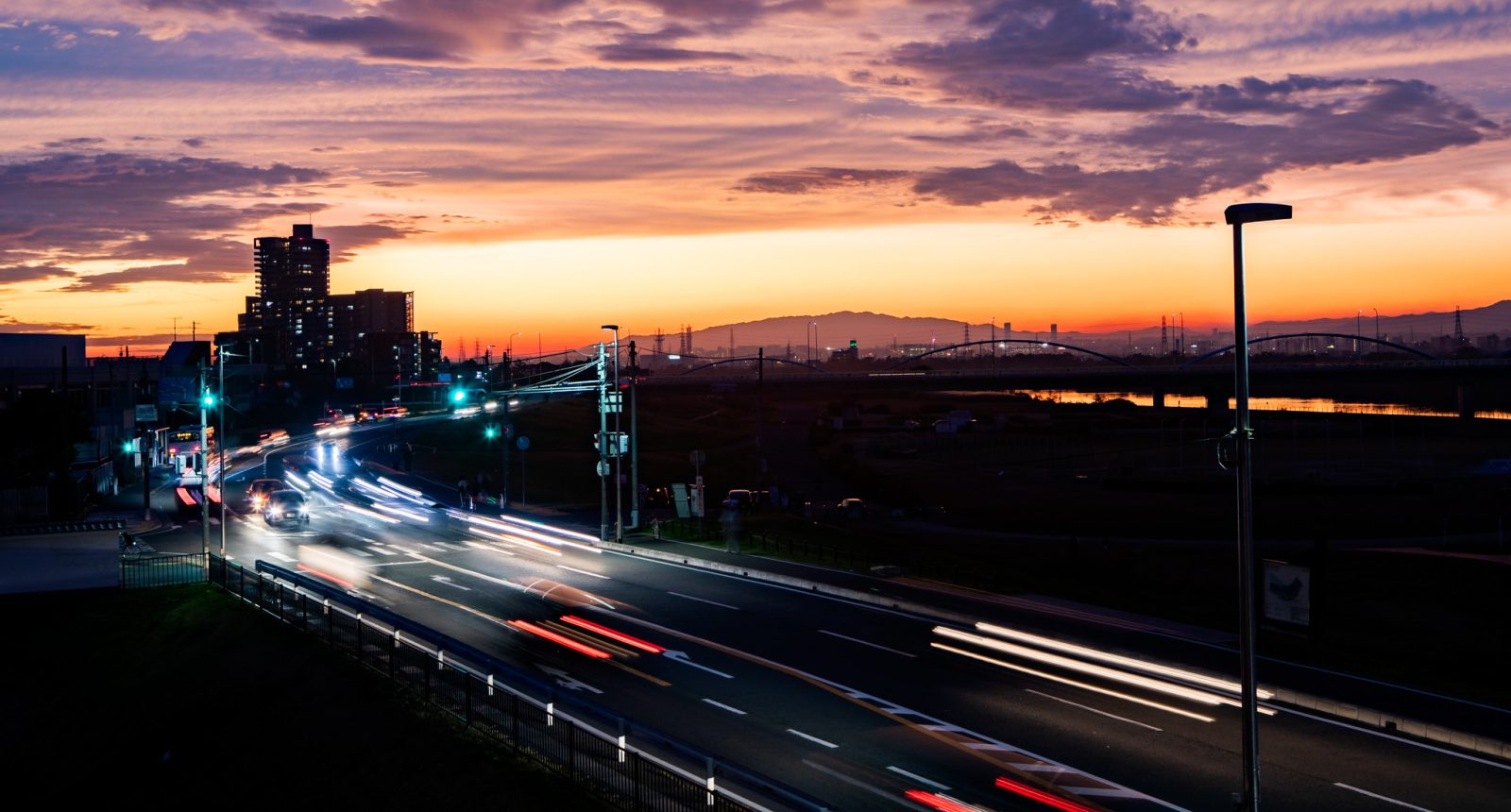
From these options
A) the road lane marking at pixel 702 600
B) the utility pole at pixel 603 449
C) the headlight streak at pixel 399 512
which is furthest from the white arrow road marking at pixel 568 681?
the headlight streak at pixel 399 512

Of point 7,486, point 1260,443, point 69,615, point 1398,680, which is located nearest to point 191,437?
point 7,486

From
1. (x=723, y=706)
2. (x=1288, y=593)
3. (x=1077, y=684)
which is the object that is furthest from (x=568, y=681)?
(x=1288, y=593)

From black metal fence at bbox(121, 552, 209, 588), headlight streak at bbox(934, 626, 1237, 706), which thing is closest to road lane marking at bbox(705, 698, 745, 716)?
headlight streak at bbox(934, 626, 1237, 706)

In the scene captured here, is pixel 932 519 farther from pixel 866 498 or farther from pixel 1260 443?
pixel 1260 443

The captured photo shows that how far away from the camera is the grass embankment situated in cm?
1903

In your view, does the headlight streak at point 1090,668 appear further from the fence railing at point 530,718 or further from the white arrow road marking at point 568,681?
the fence railing at point 530,718

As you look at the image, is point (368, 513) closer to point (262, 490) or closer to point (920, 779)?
point (262, 490)

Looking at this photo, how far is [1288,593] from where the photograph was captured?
22.0 m

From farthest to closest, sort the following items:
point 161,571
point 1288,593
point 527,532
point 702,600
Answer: point 527,532 → point 161,571 → point 702,600 → point 1288,593

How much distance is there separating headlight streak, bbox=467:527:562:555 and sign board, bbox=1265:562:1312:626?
28.3 metres

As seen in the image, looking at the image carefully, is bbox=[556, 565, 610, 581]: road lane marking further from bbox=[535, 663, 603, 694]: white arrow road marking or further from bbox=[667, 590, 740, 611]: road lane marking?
bbox=[535, 663, 603, 694]: white arrow road marking

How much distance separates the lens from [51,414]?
Answer: 224ft

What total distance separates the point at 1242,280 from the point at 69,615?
3363 centimetres

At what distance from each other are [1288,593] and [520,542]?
108ft
